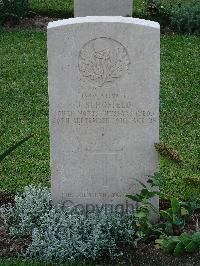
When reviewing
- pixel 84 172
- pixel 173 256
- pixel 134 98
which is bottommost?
pixel 173 256

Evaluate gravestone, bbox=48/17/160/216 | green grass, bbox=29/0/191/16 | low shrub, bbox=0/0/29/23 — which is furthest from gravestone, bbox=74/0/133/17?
gravestone, bbox=48/17/160/216

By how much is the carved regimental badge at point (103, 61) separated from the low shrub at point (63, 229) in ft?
3.38

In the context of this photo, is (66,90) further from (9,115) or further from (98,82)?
(9,115)

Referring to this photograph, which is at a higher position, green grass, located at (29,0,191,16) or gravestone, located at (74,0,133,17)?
green grass, located at (29,0,191,16)

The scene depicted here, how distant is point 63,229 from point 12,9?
24.6ft

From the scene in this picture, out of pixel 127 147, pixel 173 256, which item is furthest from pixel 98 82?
pixel 173 256

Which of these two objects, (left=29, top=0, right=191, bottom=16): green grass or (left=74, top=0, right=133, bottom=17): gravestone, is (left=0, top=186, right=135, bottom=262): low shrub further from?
(left=29, top=0, right=191, bottom=16): green grass

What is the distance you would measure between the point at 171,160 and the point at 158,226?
1.76 feet

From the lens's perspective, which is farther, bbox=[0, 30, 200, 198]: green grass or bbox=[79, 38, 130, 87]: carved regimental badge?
bbox=[0, 30, 200, 198]: green grass

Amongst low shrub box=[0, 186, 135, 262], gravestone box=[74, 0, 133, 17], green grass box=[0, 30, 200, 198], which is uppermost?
gravestone box=[74, 0, 133, 17]

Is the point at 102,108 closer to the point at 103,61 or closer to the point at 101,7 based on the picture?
the point at 103,61

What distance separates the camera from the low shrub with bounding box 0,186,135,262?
5.69 m

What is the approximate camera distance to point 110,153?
6.04 m

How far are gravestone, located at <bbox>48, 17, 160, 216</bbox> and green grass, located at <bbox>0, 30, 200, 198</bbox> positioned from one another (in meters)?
0.36
